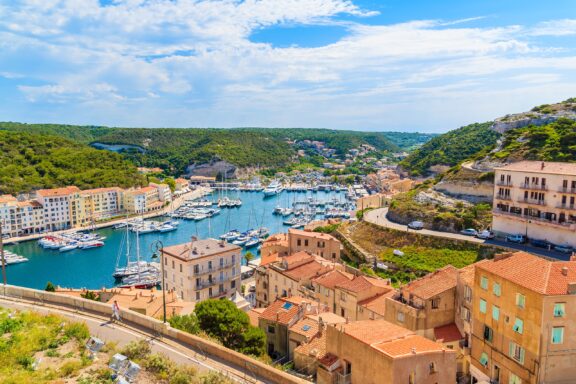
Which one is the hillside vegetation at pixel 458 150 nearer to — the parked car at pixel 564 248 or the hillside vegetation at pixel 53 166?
the parked car at pixel 564 248

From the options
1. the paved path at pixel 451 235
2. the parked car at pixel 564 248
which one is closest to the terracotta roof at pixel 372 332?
the paved path at pixel 451 235

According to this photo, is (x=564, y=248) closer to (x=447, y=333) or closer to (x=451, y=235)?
(x=451, y=235)

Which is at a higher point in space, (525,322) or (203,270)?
(525,322)

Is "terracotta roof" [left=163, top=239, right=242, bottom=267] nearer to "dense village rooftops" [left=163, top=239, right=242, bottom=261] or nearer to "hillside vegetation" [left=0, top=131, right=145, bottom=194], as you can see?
"dense village rooftops" [left=163, top=239, right=242, bottom=261]

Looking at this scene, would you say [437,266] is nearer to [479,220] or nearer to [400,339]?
[479,220]

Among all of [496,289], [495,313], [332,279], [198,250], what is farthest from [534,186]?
[198,250]

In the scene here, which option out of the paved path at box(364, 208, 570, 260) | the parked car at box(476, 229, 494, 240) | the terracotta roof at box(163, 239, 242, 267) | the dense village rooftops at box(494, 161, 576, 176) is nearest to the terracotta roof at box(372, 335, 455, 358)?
the terracotta roof at box(163, 239, 242, 267)
